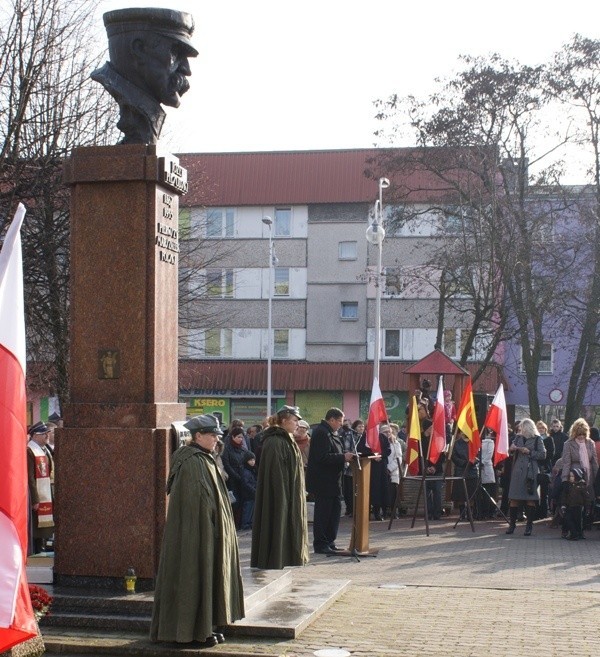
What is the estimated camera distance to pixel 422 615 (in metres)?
10.9

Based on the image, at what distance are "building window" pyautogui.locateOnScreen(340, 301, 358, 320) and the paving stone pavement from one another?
3273 cm

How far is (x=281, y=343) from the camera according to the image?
171ft

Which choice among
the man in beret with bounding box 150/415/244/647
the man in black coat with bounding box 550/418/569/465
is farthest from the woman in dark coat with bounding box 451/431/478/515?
the man in beret with bounding box 150/415/244/647

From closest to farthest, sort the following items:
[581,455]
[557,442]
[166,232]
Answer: [166,232] < [581,455] < [557,442]

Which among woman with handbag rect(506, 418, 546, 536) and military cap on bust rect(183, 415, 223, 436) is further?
woman with handbag rect(506, 418, 546, 536)

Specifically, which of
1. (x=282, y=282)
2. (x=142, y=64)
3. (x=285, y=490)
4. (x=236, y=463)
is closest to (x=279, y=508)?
(x=285, y=490)

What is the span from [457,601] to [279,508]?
1955 millimetres

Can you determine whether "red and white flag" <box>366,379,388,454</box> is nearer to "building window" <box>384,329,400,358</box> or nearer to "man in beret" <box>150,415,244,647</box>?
"man in beret" <box>150,415,244,647</box>

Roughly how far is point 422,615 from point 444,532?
883 centimetres

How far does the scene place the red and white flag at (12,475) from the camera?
524 centimetres

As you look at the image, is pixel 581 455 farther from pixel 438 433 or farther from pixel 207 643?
pixel 207 643

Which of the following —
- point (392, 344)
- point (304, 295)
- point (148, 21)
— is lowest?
point (392, 344)

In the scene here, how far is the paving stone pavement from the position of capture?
30.7ft

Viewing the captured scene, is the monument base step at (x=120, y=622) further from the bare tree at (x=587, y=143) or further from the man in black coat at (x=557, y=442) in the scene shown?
the bare tree at (x=587, y=143)
